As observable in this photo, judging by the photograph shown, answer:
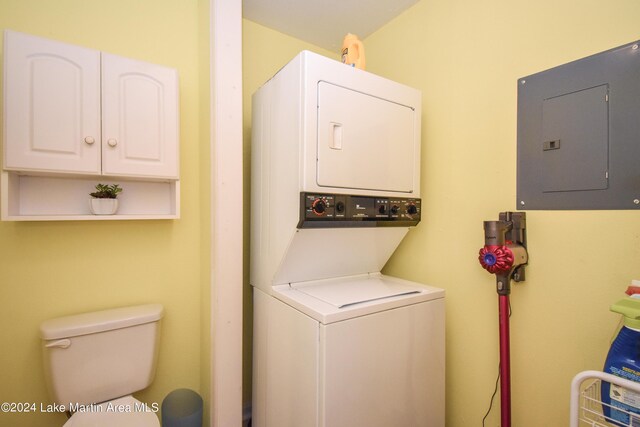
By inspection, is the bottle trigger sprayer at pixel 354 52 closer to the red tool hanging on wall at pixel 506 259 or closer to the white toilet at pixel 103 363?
the red tool hanging on wall at pixel 506 259

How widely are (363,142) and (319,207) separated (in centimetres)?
44

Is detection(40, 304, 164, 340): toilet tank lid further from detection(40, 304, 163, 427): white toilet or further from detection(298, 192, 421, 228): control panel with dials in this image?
detection(298, 192, 421, 228): control panel with dials

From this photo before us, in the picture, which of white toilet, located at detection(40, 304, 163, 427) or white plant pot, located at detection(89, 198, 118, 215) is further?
white plant pot, located at detection(89, 198, 118, 215)

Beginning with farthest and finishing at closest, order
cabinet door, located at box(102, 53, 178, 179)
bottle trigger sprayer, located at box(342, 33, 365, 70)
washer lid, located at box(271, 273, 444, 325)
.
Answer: bottle trigger sprayer, located at box(342, 33, 365, 70) < cabinet door, located at box(102, 53, 178, 179) < washer lid, located at box(271, 273, 444, 325)

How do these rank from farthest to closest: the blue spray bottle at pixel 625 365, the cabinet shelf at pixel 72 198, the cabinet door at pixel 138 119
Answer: the cabinet door at pixel 138 119 < the cabinet shelf at pixel 72 198 < the blue spray bottle at pixel 625 365

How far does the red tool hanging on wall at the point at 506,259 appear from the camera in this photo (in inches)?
52.5

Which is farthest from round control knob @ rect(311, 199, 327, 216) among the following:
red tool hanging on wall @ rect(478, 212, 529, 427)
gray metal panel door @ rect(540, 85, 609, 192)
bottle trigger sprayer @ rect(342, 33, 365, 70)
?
gray metal panel door @ rect(540, 85, 609, 192)

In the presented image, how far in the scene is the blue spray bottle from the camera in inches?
34.8

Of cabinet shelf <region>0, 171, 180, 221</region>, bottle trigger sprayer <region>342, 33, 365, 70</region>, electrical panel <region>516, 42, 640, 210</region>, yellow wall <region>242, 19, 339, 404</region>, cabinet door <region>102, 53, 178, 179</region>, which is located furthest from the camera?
yellow wall <region>242, 19, 339, 404</region>

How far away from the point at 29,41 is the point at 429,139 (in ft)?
7.03

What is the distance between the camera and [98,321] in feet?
4.95

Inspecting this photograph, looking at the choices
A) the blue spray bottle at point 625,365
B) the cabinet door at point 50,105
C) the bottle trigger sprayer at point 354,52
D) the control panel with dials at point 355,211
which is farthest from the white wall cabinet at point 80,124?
the blue spray bottle at point 625,365

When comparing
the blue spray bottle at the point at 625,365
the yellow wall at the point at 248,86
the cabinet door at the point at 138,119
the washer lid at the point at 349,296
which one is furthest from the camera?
the yellow wall at the point at 248,86

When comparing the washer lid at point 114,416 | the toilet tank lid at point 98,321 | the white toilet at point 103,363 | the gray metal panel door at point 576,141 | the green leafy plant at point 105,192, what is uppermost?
the gray metal panel door at point 576,141
